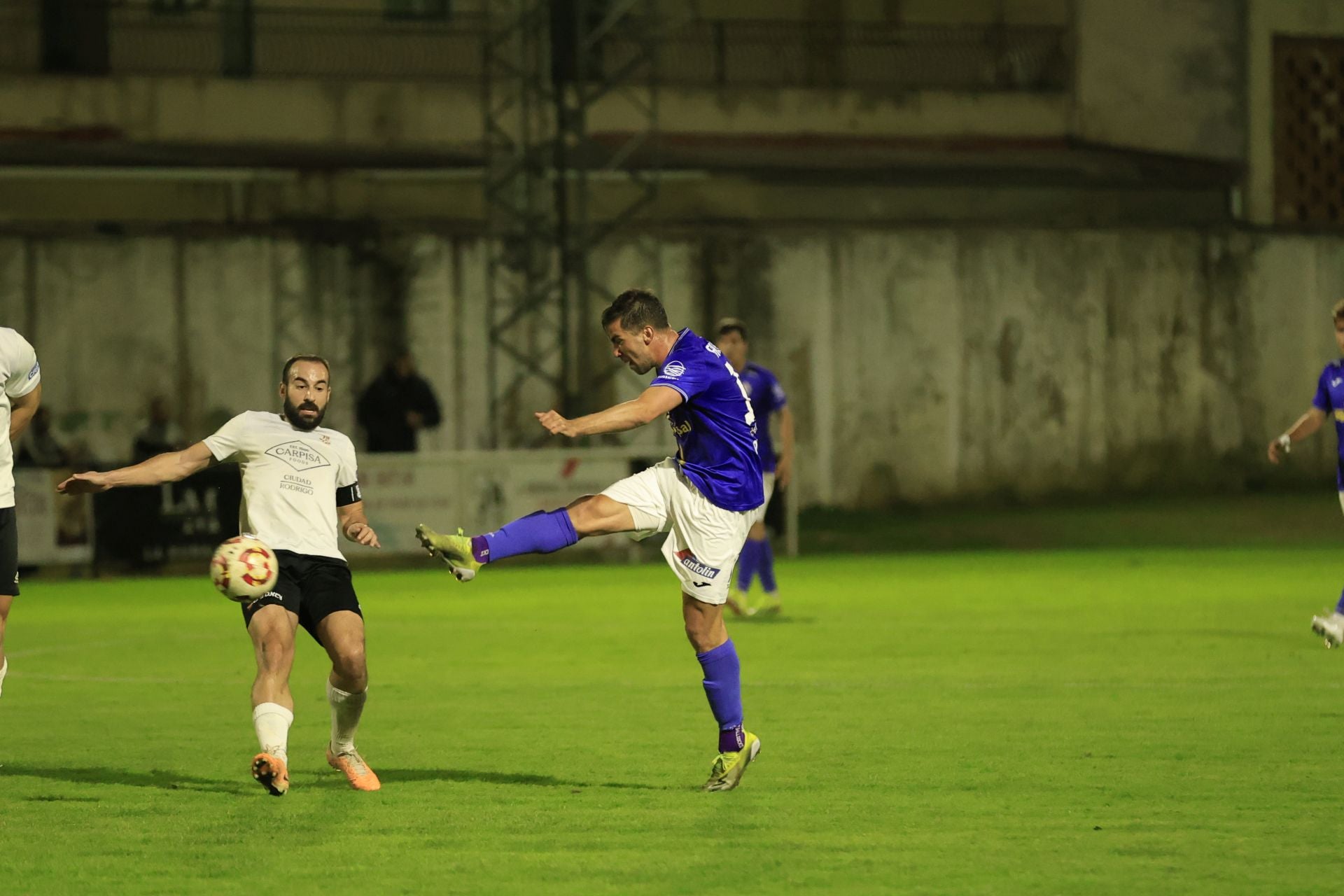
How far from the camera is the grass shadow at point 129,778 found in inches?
332

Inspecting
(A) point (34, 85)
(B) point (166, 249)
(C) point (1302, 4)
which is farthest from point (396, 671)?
(C) point (1302, 4)

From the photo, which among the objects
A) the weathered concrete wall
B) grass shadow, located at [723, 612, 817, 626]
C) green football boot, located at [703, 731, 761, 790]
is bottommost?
grass shadow, located at [723, 612, 817, 626]

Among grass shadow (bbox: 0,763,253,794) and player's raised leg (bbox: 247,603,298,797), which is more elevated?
player's raised leg (bbox: 247,603,298,797)

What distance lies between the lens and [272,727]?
787 centimetres

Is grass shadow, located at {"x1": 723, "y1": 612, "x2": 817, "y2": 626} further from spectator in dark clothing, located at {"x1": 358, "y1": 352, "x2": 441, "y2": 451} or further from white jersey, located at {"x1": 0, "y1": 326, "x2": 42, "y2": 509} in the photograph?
spectator in dark clothing, located at {"x1": 358, "y1": 352, "x2": 441, "y2": 451}

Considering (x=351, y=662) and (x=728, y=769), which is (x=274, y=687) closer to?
(x=351, y=662)


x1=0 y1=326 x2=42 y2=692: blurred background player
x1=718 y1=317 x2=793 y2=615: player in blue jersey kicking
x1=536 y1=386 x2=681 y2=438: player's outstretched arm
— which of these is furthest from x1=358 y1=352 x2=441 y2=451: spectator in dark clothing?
x1=536 y1=386 x2=681 y2=438: player's outstretched arm

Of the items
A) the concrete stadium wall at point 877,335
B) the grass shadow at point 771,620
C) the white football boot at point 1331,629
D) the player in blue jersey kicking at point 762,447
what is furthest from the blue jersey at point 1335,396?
the concrete stadium wall at point 877,335

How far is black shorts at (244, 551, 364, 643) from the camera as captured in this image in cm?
816

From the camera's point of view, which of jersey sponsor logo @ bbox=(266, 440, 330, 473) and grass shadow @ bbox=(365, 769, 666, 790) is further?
grass shadow @ bbox=(365, 769, 666, 790)

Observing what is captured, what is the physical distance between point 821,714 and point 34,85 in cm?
2359

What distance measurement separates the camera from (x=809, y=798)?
316 inches

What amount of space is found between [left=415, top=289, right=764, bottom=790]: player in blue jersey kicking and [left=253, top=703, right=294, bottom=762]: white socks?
0.89m

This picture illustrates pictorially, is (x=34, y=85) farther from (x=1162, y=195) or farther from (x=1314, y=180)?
(x=1314, y=180)
